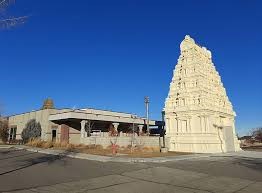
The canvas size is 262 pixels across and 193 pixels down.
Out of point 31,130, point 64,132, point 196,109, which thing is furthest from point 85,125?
point 196,109

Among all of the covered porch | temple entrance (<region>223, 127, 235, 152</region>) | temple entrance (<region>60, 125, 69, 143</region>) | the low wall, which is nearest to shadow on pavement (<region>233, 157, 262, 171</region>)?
temple entrance (<region>223, 127, 235, 152</region>)

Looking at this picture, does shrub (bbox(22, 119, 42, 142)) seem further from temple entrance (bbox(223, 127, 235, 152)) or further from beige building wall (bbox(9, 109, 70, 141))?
temple entrance (bbox(223, 127, 235, 152))

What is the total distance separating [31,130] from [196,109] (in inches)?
1380

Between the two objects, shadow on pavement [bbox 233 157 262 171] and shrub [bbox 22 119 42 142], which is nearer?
shadow on pavement [bbox 233 157 262 171]

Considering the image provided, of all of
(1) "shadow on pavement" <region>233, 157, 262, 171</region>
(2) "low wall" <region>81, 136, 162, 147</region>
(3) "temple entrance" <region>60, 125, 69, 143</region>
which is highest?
(3) "temple entrance" <region>60, 125, 69, 143</region>

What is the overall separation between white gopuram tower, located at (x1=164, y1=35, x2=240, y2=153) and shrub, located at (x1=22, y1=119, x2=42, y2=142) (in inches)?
1105

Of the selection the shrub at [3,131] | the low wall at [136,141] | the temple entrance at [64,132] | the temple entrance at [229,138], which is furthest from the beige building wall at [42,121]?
the temple entrance at [229,138]

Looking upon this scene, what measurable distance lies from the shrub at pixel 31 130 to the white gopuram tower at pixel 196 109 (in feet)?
92.1

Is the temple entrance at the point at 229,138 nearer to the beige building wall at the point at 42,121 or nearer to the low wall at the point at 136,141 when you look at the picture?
the low wall at the point at 136,141

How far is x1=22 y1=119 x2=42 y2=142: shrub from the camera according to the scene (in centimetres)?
5447

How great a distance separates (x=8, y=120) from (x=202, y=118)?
177ft

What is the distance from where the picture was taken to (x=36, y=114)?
5731 cm

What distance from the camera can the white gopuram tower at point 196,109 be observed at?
120ft

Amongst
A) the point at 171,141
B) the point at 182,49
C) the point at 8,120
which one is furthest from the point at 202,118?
the point at 8,120
